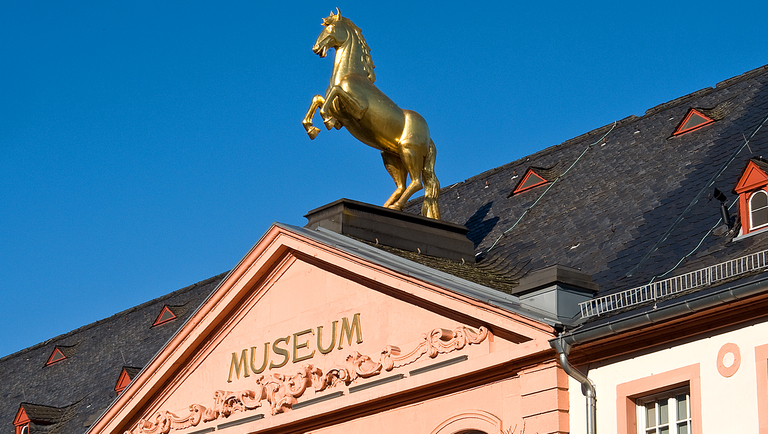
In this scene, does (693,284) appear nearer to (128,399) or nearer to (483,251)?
(483,251)

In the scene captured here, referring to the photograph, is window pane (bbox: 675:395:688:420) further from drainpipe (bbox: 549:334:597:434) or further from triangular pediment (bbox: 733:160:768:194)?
triangular pediment (bbox: 733:160:768:194)

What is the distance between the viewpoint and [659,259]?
82.1 feet

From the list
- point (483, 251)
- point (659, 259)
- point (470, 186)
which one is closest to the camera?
point (659, 259)

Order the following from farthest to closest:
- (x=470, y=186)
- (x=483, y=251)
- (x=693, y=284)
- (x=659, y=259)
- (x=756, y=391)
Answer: (x=470, y=186) → (x=483, y=251) → (x=659, y=259) → (x=693, y=284) → (x=756, y=391)

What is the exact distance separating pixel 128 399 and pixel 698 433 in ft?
46.3

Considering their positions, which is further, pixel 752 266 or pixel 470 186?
pixel 470 186

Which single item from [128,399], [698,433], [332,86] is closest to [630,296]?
[698,433]

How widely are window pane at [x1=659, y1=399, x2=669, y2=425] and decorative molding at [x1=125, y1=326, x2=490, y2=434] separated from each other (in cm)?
344

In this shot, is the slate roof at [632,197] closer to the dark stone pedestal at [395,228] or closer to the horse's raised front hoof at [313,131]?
the dark stone pedestal at [395,228]

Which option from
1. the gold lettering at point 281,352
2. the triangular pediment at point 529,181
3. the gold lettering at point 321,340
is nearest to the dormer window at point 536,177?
the triangular pediment at point 529,181

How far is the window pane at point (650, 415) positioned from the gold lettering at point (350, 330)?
6.33m

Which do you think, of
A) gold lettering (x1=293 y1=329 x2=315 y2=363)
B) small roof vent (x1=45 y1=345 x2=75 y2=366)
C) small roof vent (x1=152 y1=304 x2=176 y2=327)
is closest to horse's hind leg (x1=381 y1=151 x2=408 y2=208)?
gold lettering (x1=293 y1=329 x2=315 y2=363)

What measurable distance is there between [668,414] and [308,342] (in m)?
8.19

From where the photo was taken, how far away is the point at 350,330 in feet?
90.6
